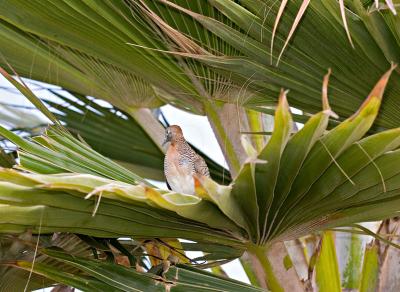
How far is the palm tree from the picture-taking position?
146 cm

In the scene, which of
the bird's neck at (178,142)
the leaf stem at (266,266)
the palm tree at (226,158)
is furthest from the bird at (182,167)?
the leaf stem at (266,266)

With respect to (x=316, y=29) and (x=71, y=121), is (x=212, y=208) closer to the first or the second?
(x=316, y=29)

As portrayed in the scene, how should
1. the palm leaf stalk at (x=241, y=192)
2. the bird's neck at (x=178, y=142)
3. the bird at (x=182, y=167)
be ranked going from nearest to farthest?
the palm leaf stalk at (x=241, y=192)
the bird at (x=182, y=167)
the bird's neck at (x=178, y=142)

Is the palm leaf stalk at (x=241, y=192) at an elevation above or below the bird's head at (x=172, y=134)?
below

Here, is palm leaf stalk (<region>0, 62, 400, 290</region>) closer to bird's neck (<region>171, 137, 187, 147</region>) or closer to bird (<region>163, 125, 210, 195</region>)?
bird (<region>163, 125, 210, 195</region>)

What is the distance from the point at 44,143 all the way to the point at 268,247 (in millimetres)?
557

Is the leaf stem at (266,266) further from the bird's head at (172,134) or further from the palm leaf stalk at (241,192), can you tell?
the bird's head at (172,134)

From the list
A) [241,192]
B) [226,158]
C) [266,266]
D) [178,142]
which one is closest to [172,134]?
[178,142]

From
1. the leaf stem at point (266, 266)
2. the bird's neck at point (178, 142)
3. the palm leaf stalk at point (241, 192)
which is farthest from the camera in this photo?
the bird's neck at point (178, 142)

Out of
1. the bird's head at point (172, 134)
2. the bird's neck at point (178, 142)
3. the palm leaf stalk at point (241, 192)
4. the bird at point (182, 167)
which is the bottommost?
the palm leaf stalk at point (241, 192)

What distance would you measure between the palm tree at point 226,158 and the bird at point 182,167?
108 millimetres

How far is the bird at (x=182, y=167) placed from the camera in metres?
2.17

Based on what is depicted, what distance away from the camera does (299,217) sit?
5.60ft

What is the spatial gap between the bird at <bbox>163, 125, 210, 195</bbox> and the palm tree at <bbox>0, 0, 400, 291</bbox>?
0.11m
